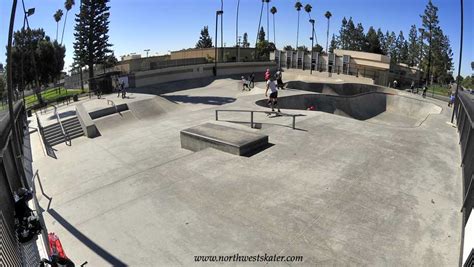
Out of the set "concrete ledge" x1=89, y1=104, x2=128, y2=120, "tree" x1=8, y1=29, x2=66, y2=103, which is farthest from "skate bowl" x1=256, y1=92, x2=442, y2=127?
"tree" x1=8, y1=29, x2=66, y2=103

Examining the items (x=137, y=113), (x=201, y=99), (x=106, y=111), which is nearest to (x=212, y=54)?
(x=201, y=99)

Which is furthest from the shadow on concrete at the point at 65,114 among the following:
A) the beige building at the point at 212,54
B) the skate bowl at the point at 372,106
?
the beige building at the point at 212,54

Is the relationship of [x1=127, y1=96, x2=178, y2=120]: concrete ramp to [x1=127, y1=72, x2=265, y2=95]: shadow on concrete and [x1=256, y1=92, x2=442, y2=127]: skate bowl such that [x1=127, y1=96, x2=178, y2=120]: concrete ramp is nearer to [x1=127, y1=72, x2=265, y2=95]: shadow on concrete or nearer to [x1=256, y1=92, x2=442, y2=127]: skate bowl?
[x1=256, y1=92, x2=442, y2=127]: skate bowl

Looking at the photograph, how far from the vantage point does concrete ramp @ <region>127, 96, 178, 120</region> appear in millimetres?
19031

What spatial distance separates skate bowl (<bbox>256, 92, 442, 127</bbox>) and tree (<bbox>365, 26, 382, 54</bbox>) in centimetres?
7412

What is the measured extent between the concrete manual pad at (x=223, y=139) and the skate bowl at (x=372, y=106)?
10121mm

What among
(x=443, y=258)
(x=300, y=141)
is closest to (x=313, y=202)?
(x=443, y=258)

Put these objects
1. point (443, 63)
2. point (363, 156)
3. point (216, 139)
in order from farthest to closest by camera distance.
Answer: point (443, 63), point (216, 139), point (363, 156)

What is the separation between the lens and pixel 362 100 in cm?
2631

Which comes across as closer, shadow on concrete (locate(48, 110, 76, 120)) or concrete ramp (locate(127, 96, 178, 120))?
shadow on concrete (locate(48, 110, 76, 120))

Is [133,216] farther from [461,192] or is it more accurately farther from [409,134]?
[409,134]

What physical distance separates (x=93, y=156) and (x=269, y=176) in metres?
7.75

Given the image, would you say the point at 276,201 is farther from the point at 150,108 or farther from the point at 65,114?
the point at 65,114

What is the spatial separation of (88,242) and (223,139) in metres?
5.61
